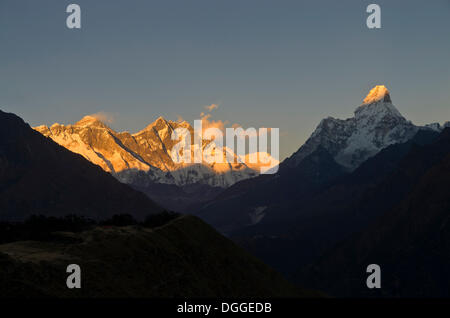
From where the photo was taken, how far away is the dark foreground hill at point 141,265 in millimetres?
107125

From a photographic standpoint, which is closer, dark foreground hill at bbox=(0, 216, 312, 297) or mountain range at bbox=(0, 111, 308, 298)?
dark foreground hill at bbox=(0, 216, 312, 297)

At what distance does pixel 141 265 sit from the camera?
133000mm

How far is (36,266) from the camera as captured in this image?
109125 millimetres

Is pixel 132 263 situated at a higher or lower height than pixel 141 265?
higher

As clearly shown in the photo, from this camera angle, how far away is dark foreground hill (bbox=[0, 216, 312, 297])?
10712 cm

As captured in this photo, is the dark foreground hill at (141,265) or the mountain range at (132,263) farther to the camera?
the mountain range at (132,263)

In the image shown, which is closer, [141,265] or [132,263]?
[132,263]
